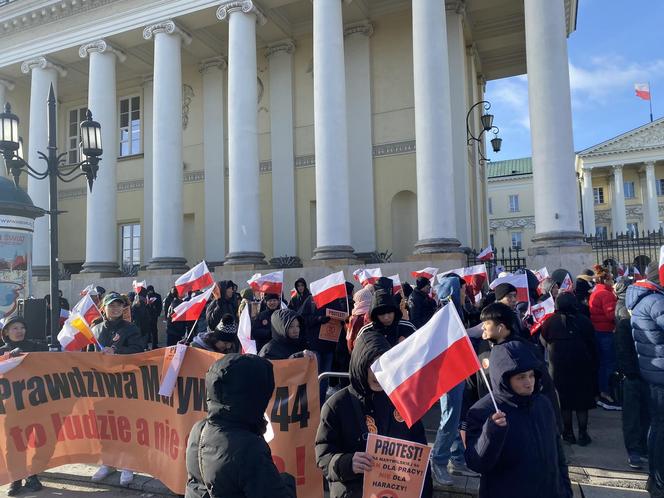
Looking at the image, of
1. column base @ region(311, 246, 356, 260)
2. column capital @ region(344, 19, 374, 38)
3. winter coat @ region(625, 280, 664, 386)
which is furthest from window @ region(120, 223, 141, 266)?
winter coat @ region(625, 280, 664, 386)

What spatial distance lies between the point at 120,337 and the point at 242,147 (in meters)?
11.2

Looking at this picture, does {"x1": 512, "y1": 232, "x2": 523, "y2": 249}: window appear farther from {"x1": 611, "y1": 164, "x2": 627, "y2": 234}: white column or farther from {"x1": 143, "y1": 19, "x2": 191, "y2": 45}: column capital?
{"x1": 143, "y1": 19, "x2": 191, "y2": 45}: column capital

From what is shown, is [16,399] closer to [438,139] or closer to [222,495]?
[222,495]

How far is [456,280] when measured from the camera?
21.3 ft

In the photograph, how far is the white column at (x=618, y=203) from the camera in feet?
168

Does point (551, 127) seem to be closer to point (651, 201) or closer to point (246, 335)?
point (246, 335)

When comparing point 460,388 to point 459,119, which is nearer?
point 460,388

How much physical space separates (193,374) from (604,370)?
6183 millimetres

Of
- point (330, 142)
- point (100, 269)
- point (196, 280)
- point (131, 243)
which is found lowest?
point (196, 280)

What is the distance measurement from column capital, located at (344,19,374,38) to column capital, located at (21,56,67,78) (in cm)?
1120

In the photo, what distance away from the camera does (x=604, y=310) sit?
25.5ft

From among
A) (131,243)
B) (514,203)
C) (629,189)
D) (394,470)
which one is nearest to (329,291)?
(394,470)

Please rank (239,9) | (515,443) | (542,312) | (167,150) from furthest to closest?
(167,150) < (239,9) < (542,312) < (515,443)

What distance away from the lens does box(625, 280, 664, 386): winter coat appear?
4.58 metres
